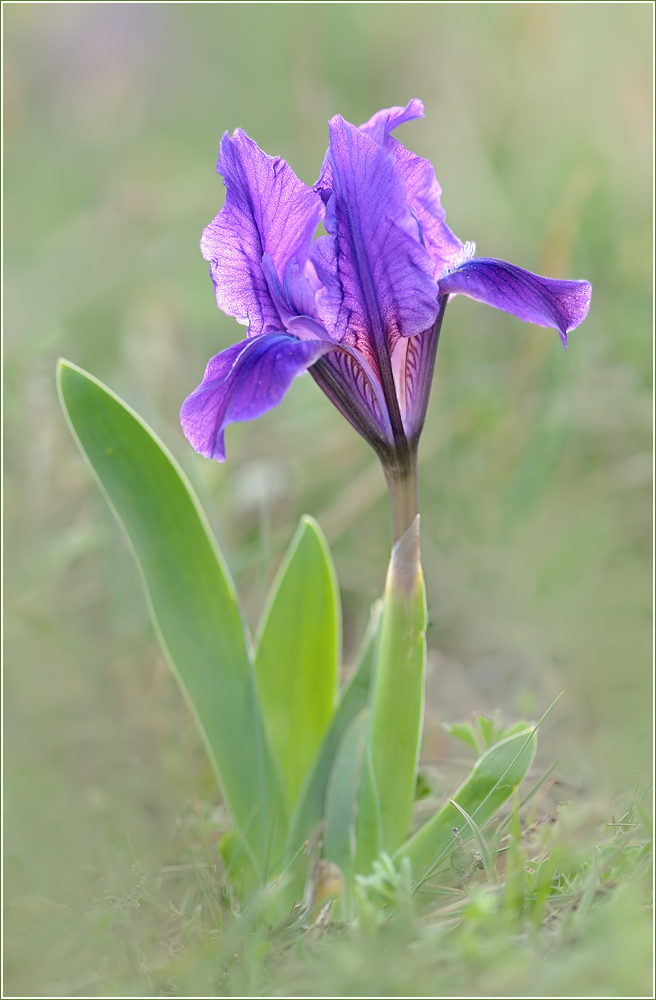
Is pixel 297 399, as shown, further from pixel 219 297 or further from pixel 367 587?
pixel 219 297

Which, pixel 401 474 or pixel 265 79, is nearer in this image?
pixel 401 474

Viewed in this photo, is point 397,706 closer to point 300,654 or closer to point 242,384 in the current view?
point 300,654

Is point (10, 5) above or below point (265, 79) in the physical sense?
above

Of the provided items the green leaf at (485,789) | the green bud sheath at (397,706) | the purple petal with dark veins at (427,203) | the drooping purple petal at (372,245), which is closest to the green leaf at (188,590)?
the green bud sheath at (397,706)

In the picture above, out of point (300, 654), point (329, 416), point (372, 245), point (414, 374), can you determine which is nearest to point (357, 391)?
point (414, 374)

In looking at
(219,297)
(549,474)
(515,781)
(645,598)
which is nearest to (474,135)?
(549,474)

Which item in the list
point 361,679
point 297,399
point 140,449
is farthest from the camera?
point 297,399

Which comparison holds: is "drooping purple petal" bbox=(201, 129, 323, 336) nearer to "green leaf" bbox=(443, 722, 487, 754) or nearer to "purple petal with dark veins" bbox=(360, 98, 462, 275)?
"purple petal with dark veins" bbox=(360, 98, 462, 275)
